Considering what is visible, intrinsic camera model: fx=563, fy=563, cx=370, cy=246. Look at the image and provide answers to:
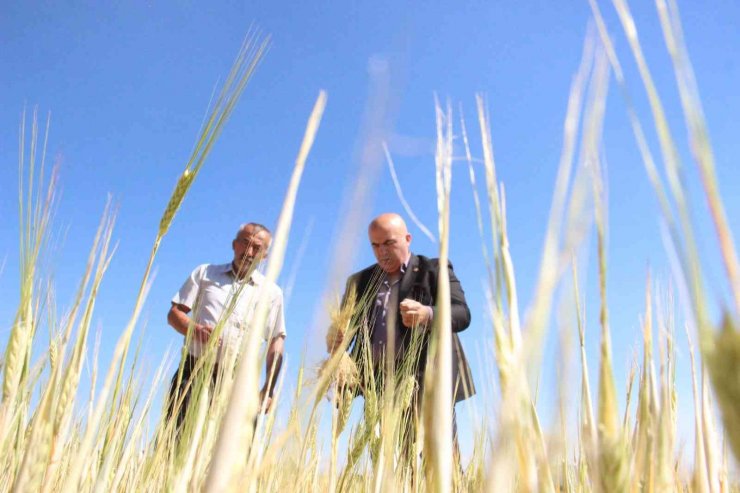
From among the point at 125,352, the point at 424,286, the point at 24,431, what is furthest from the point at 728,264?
the point at 424,286

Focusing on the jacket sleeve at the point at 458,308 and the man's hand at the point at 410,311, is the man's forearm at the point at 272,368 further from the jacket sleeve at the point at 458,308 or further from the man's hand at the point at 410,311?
the jacket sleeve at the point at 458,308

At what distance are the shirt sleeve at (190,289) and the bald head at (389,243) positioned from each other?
103 centimetres

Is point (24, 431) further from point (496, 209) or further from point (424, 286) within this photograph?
point (424, 286)

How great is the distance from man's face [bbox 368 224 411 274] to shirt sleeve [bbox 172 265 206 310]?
1.04 metres

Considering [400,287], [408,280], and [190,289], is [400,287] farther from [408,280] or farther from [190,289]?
[190,289]

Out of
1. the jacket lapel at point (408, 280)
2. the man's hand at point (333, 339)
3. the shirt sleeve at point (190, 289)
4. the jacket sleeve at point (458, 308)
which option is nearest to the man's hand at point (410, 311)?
the man's hand at point (333, 339)

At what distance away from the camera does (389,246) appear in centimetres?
273

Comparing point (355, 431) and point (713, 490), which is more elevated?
point (355, 431)

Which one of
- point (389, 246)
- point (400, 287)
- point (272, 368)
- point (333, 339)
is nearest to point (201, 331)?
point (272, 368)

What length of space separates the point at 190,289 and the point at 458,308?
59.9 inches

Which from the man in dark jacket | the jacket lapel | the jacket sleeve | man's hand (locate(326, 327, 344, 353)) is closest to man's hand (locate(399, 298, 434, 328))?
man's hand (locate(326, 327, 344, 353))

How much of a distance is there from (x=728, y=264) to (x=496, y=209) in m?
0.16

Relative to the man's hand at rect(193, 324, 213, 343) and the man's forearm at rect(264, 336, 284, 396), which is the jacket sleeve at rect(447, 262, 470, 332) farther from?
the man's hand at rect(193, 324, 213, 343)

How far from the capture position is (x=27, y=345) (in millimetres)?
779
